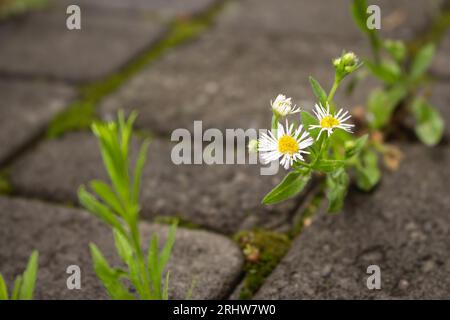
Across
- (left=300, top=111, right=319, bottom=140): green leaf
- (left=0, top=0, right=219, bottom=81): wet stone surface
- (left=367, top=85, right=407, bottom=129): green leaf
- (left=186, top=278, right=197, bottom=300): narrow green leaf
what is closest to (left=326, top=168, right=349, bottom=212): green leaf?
(left=300, top=111, right=319, bottom=140): green leaf

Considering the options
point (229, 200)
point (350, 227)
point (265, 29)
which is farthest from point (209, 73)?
point (350, 227)

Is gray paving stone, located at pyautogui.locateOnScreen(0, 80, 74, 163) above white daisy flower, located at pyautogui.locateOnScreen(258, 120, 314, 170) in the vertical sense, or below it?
above

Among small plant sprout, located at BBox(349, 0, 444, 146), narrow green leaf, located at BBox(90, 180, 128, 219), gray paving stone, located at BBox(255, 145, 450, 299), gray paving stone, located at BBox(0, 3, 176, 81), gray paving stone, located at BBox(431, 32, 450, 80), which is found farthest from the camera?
gray paving stone, located at BBox(0, 3, 176, 81)

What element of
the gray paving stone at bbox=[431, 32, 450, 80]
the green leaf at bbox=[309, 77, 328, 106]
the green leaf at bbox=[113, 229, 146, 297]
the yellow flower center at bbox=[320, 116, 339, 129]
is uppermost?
the gray paving stone at bbox=[431, 32, 450, 80]

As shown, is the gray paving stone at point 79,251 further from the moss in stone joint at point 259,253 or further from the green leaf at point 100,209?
the green leaf at point 100,209

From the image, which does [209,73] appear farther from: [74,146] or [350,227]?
[350,227]

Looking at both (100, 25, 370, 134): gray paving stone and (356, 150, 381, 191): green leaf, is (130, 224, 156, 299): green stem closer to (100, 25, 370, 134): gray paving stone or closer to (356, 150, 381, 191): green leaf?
(356, 150, 381, 191): green leaf

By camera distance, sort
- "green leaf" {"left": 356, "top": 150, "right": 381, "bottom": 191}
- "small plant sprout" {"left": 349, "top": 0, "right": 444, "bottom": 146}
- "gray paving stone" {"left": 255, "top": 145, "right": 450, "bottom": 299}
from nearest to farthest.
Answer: "gray paving stone" {"left": 255, "top": 145, "right": 450, "bottom": 299} < "green leaf" {"left": 356, "top": 150, "right": 381, "bottom": 191} < "small plant sprout" {"left": 349, "top": 0, "right": 444, "bottom": 146}
